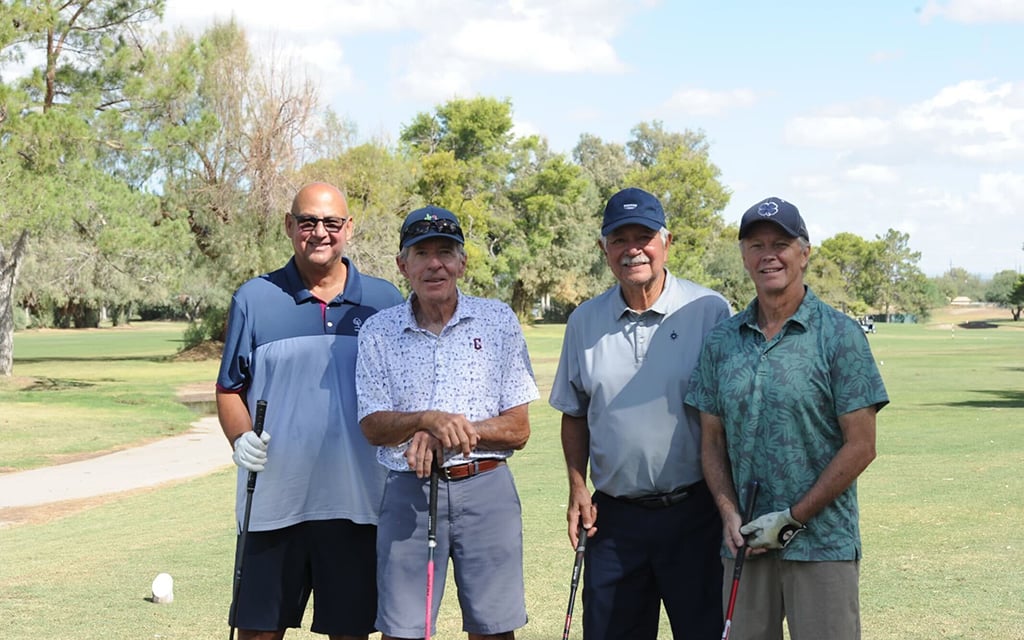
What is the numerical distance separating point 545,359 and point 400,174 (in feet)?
34.2

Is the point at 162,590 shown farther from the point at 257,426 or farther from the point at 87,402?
the point at 87,402

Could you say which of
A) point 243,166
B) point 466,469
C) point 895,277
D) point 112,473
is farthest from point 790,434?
point 895,277

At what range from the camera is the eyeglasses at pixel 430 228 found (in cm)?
444

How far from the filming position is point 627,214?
176 inches

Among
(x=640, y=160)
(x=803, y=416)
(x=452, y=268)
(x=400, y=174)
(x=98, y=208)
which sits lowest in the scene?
(x=803, y=416)

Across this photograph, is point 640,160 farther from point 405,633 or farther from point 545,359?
point 405,633

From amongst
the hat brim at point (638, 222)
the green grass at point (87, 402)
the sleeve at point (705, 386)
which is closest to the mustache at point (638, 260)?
the hat brim at point (638, 222)

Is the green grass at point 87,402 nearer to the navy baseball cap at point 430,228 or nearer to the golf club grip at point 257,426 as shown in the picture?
the golf club grip at point 257,426

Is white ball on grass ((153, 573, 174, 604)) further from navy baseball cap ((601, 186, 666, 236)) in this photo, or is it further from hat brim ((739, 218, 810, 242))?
hat brim ((739, 218, 810, 242))

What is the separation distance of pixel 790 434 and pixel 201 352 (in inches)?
1727

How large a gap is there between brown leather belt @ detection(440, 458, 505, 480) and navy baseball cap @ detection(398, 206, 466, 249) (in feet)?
2.73

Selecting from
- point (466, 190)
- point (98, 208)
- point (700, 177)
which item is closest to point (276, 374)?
point (98, 208)

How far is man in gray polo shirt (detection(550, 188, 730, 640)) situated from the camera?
14.4 feet

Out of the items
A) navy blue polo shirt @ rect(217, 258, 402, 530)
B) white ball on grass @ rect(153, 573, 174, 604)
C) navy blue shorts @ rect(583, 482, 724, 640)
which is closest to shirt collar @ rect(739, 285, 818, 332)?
navy blue shorts @ rect(583, 482, 724, 640)
